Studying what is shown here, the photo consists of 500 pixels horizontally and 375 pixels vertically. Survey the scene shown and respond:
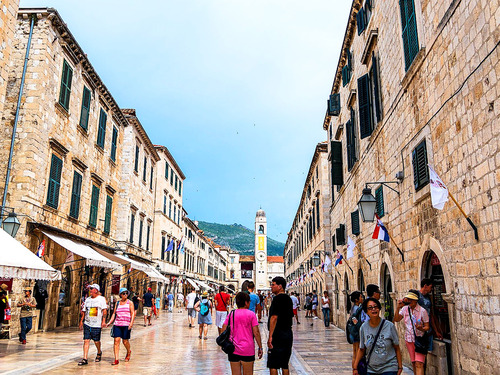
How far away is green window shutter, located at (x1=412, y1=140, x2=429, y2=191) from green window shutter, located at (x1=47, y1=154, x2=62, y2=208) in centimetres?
1214

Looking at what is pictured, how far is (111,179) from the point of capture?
877 inches

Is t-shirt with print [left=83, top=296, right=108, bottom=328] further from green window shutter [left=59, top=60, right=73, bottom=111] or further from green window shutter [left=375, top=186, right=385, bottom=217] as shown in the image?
green window shutter [left=59, top=60, right=73, bottom=111]

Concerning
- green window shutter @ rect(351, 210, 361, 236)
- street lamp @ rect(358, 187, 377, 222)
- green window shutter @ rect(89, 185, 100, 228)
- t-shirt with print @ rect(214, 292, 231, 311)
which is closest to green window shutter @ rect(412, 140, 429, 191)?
street lamp @ rect(358, 187, 377, 222)

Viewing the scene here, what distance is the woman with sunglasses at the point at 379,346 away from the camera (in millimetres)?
4949

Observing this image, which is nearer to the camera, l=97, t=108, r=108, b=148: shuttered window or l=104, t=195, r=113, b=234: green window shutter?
l=97, t=108, r=108, b=148: shuttered window

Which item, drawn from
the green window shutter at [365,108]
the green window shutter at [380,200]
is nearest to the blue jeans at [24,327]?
the green window shutter at [380,200]

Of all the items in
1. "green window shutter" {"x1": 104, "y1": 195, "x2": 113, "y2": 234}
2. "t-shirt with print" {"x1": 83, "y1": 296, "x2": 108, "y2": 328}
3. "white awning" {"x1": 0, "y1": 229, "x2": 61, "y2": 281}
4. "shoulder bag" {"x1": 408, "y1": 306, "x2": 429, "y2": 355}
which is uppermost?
"green window shutter" {"x1": 104, "y1": 195, "x2": 113, "y2": 234}

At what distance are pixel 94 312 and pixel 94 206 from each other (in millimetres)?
11189

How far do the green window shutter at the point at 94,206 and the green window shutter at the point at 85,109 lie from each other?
3.00 meters

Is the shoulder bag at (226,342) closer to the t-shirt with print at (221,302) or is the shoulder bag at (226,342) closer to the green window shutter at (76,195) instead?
the t-shirt with print at (221,302)

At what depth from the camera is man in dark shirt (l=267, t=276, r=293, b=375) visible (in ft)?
20.4

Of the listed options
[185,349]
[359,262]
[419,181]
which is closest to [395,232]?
[419,181]

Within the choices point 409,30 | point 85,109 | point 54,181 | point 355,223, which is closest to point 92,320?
point 54,181

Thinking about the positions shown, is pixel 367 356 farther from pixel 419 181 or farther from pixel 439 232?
pixel 419 181
